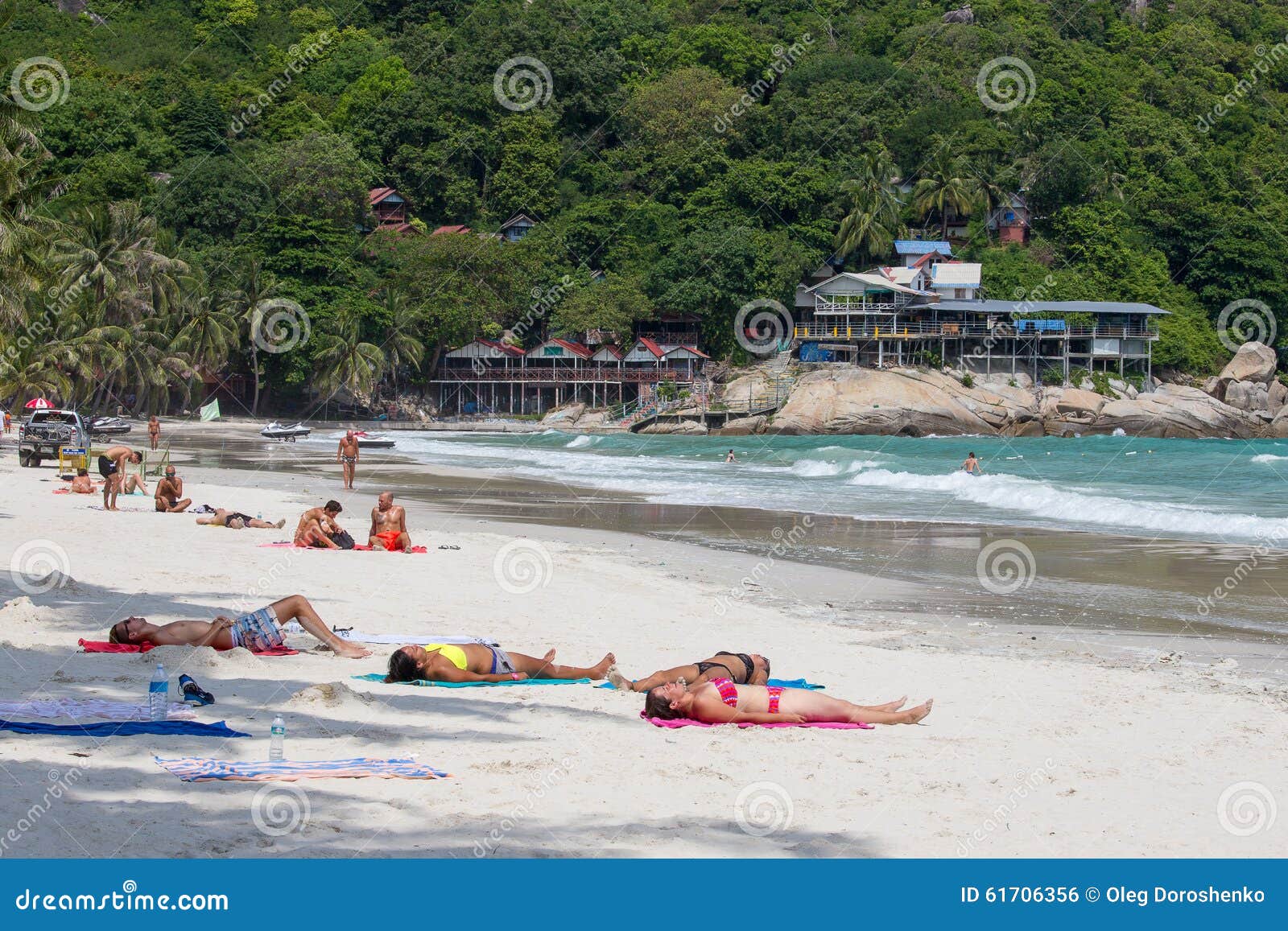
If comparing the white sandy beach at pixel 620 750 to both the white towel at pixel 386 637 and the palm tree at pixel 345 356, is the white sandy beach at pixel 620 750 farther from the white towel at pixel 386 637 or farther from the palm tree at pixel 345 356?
the palm tree at pixel 345 356

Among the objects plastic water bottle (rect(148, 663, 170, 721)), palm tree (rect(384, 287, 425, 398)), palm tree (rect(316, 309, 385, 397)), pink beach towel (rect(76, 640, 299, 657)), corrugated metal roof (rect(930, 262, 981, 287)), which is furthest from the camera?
corrugated metal roof (rect(930, 262, 981, 287))

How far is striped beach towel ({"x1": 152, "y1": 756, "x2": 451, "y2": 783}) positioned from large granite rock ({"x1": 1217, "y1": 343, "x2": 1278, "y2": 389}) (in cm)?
8049

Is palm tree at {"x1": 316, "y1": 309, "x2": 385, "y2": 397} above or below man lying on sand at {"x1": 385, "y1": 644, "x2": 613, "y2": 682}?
above

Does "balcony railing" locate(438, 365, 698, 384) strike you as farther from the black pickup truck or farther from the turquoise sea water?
the black pickup truck

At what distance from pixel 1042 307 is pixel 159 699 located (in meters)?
74.2

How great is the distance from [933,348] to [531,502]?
54.4m

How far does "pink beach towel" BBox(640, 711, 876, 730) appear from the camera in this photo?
25.4ft

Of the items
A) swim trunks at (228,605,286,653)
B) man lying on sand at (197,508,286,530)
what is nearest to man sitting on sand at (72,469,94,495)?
man lying on sand at (197,508,286,530)

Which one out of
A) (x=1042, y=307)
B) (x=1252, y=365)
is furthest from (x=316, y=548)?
(x=1252, y=365)

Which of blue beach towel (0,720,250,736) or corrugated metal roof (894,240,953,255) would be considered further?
corrugated metal roof (894,240,953,255)

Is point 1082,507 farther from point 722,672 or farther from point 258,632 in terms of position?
point 258,632

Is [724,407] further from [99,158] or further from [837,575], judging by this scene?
[837,575]

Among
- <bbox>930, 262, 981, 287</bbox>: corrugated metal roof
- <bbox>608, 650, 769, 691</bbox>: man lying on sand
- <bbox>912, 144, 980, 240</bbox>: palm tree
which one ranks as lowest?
<bbox>608, 650, 769, 691</bbox>: man lying on sand

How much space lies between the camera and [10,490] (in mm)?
23031
